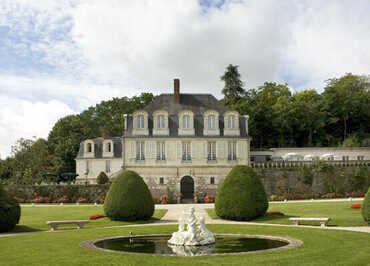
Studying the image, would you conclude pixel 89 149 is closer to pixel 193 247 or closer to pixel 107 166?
pixel 107 166

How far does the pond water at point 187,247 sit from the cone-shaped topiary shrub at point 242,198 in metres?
5.29

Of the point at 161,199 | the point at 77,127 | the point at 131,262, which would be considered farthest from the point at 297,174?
the point at 77,127

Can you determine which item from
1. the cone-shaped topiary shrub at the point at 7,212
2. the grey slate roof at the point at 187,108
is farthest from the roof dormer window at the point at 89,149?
the cone-shaped topiary shrub at the point at 7,212

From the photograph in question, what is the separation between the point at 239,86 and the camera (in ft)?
178

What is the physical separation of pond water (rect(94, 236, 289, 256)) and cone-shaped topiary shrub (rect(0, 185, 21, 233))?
6089 mm

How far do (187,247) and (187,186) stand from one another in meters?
23.8

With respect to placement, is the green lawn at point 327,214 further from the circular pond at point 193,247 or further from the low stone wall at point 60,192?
the low stone wall at point 60,192

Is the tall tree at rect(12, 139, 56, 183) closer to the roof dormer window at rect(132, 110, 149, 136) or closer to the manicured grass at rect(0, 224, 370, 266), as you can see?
the roof dormer window at rect(132, 110, 149, 136)

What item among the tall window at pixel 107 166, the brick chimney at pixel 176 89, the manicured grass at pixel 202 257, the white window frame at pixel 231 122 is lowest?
the manicured grass at pixel 202 257

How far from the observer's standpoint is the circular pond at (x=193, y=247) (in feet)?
41.7

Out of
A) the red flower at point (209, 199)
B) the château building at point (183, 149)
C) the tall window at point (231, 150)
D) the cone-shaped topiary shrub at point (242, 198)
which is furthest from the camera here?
the tall window at point (231, 150)

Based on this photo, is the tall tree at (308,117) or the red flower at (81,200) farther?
the tall tree at (308,117)

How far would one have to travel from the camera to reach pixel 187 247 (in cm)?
1361

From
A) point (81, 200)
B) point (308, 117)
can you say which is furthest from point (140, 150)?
point (308, 117)
